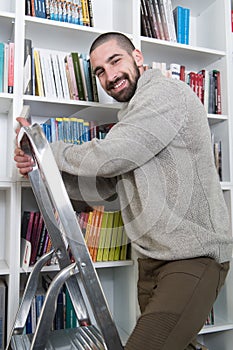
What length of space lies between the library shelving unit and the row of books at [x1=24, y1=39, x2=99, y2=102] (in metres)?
0.05

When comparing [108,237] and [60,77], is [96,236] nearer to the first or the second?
[108,237]

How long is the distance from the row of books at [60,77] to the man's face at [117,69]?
10.6 inches

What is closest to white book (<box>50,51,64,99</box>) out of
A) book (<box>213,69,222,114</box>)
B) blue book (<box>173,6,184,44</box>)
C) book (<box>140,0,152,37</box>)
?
book (<box>140,0,152,37</box>)

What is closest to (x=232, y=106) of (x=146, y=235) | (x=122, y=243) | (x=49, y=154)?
(x=122, y=243)

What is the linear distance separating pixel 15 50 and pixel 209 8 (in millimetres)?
1122

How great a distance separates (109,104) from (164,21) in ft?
1.72

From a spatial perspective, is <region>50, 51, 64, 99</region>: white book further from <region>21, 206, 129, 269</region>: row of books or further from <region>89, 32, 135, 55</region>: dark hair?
<region>21, 206, 129, 269</region>: row of books

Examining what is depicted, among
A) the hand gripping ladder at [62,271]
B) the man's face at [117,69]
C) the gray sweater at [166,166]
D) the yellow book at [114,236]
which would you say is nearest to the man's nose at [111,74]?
the man's face at [117,69]

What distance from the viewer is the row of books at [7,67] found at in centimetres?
137

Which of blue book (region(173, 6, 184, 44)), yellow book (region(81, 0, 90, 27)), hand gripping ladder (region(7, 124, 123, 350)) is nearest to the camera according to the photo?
hand gripping ladder (region(7, 124, 123, 350))

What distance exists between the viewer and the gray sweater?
0.94 meters

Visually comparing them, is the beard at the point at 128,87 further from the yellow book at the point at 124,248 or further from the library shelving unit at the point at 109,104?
the yellow book at the point at 124,248

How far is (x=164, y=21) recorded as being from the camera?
170cm

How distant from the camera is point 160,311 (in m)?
0.88
